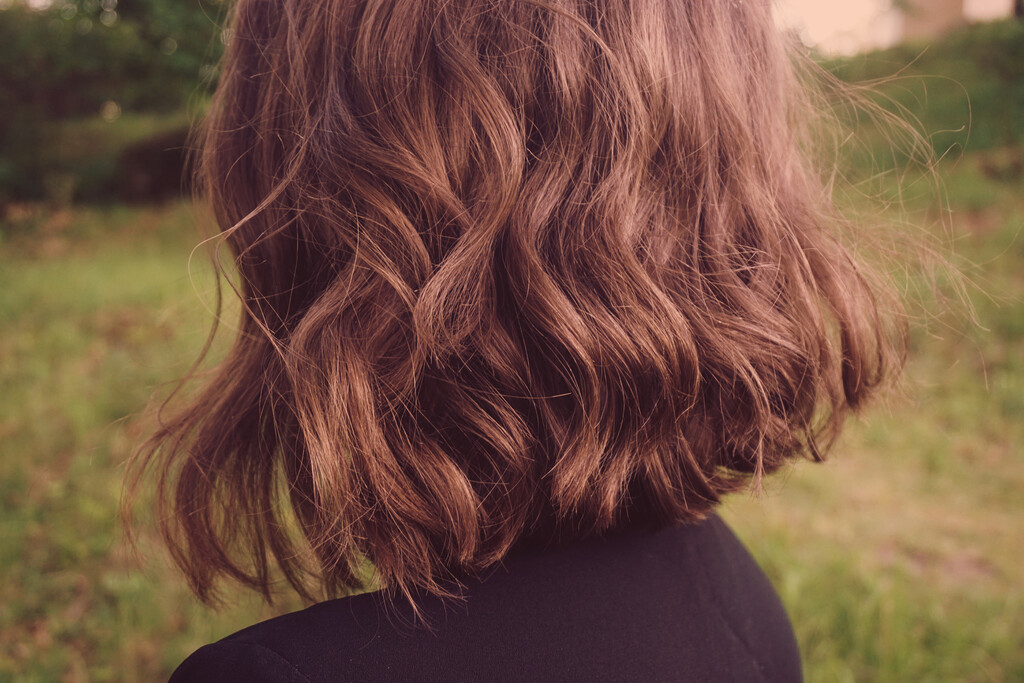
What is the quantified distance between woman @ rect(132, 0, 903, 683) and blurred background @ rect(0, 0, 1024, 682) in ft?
1.12

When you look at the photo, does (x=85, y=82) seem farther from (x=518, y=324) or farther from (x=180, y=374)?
(x=518, y=324)

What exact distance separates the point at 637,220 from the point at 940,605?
2.83 meters

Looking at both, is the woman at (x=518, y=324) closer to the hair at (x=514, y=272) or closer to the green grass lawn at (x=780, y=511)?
the hair at (x=514, y=272)

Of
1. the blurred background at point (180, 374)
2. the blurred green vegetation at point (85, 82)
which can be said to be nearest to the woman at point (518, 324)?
the blurred background at point (180, 374)

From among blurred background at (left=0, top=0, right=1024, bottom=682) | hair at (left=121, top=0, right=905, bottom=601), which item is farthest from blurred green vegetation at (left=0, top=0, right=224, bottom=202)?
hair at (left=121, top=0, right=905, bottom=601)

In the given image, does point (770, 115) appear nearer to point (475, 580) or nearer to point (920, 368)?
point (475, 580)

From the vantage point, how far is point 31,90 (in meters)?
8.99

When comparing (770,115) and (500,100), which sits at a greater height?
(500,100)

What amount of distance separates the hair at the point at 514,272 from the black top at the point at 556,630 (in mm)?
50

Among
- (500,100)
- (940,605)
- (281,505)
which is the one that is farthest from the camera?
(940,605)

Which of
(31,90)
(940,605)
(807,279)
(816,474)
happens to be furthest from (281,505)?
(31,90)

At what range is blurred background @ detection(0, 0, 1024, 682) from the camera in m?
2.64

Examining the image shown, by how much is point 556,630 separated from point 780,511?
3230 mm

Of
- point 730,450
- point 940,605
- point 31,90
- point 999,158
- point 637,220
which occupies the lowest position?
point 940,605
